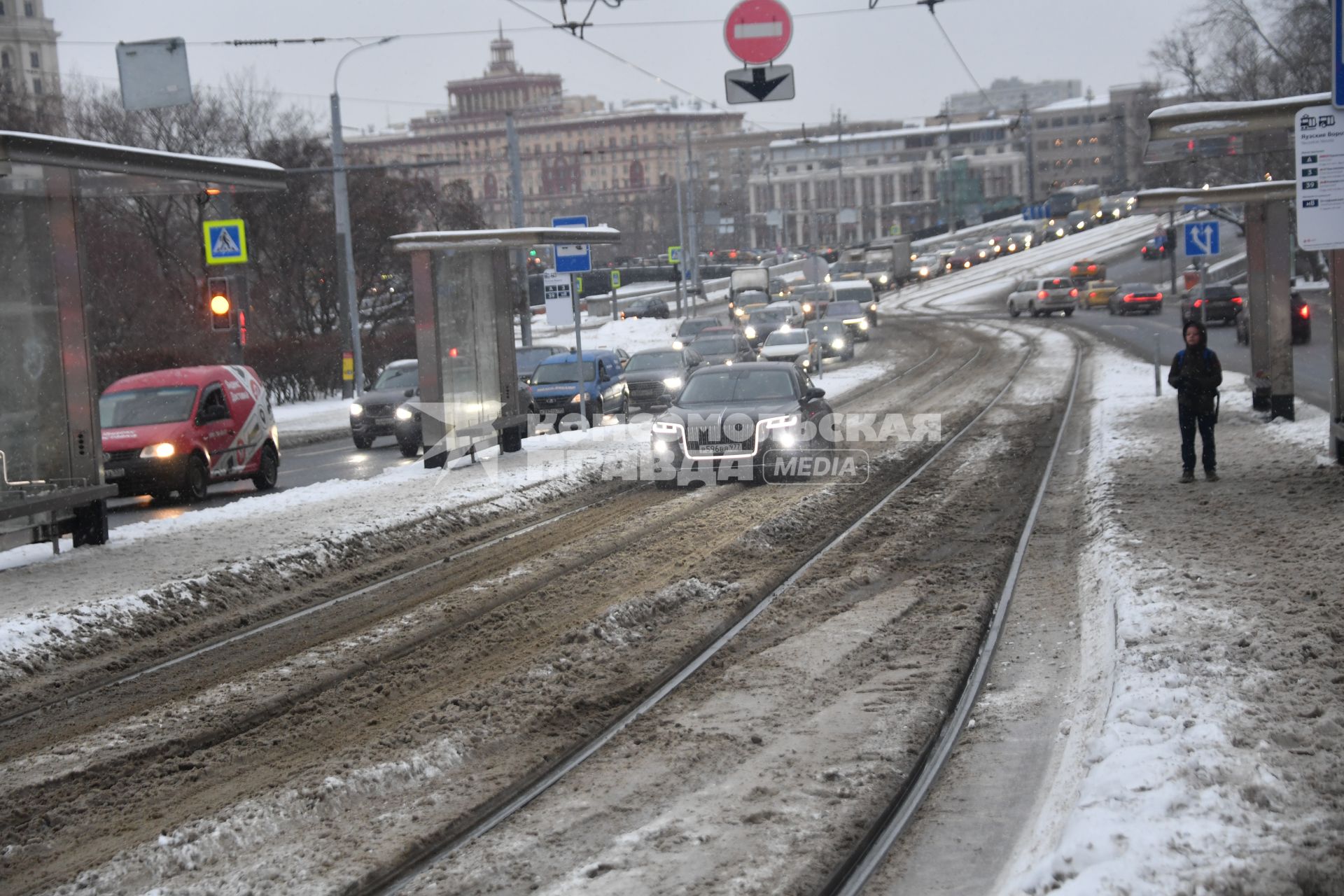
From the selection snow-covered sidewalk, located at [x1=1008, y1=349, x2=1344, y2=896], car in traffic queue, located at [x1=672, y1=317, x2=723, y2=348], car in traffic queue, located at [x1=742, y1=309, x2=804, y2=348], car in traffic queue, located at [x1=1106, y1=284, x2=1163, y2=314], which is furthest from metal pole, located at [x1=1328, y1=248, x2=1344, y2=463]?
car in traffic queue, located at [x1=1106, y1=284, x2=1163, y2=314]

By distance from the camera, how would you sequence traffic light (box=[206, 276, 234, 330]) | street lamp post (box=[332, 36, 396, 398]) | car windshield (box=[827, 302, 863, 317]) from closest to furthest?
traffic light (box=[206, 276, 234, 330]), street lamp post (box=[332, 36, 396, 398]), car windshield (box=[827, 302, 863, 317])

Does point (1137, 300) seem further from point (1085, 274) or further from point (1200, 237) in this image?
point (1200, 237)

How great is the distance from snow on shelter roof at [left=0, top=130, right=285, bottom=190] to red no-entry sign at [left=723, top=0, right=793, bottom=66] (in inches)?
203

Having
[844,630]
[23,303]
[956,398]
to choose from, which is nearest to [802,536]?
[844,630]

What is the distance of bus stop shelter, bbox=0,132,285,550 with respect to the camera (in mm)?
13570

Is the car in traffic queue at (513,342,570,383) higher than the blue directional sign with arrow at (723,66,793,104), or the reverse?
the blue directional sign with arrow at (723,66,793,104)

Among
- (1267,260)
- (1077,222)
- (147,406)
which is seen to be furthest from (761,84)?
(1077,222)

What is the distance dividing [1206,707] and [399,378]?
24.5 meters

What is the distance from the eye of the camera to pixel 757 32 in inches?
624

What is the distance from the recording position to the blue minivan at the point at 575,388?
2889 centimetres

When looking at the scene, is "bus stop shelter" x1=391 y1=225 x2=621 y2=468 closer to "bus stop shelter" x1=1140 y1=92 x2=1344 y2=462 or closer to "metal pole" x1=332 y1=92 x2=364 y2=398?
"bus stop shelter" x1=1140 y1=92 x2=1344 y2=462

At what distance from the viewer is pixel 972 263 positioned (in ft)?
331

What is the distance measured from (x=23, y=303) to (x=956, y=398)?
807 inches

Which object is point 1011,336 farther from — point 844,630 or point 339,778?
point 339,778
